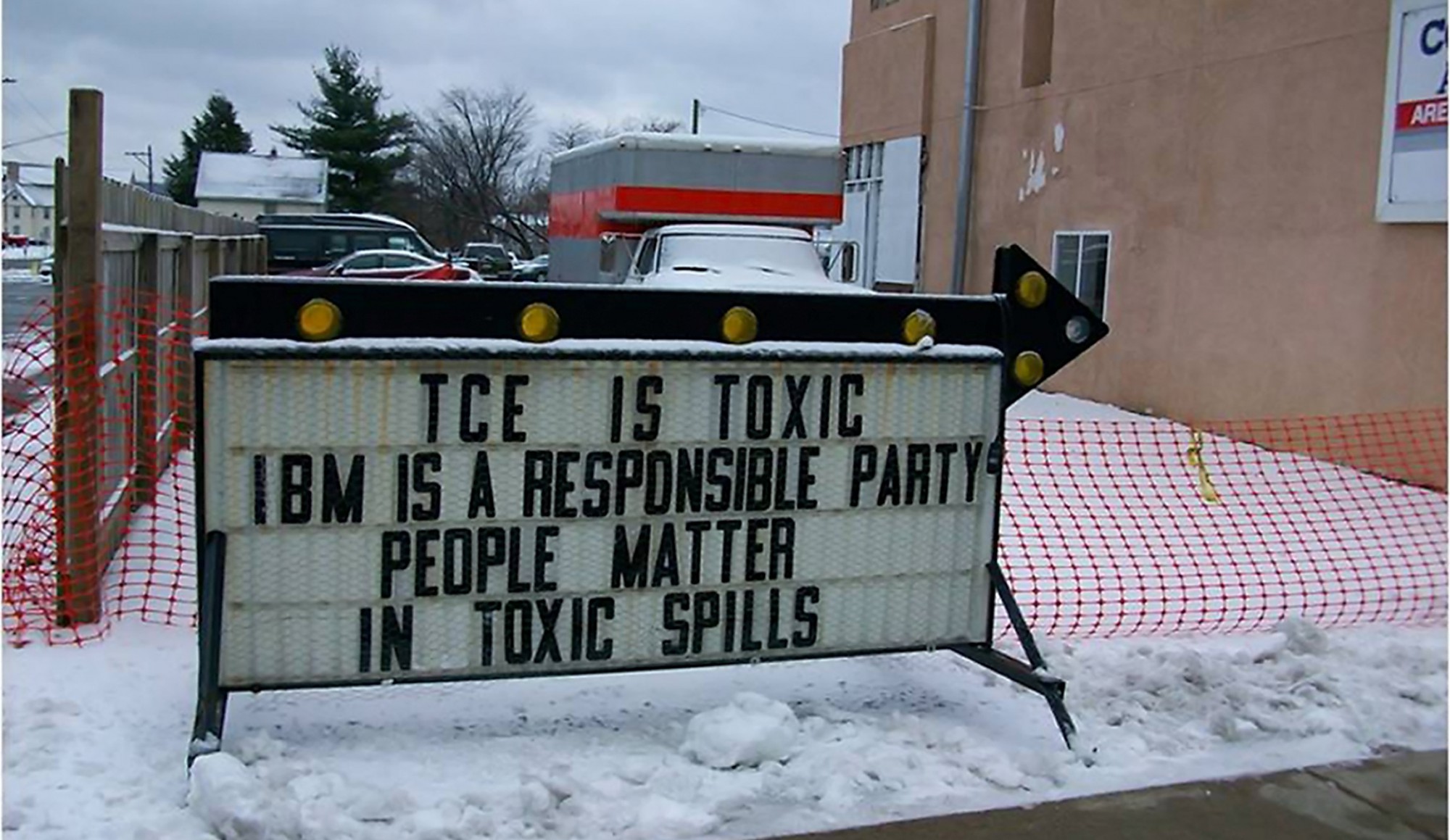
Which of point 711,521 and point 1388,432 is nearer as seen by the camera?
point 711,521

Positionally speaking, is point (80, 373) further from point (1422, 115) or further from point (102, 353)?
point (1422, 115)

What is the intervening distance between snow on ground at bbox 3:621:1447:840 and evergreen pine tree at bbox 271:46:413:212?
2550 inches

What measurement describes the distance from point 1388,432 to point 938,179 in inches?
406

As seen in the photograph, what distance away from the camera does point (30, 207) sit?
89.8 m

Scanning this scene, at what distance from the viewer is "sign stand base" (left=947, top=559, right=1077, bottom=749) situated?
4566 millimetres

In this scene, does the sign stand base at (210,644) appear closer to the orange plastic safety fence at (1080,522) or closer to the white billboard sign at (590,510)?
the white billboard sign at (590,510)

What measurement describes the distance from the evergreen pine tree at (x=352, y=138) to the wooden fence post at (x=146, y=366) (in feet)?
202

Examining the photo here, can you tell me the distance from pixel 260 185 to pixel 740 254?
47.9 m

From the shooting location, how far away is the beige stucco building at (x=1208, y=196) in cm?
1105

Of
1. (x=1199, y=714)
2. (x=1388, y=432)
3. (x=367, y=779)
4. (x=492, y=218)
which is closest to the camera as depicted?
(x=367, y=779)

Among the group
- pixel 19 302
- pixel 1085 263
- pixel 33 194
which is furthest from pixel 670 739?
pixel 33 194

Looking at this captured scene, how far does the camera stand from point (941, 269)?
65.7ft

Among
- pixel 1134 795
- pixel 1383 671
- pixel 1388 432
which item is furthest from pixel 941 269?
pixel 1134 795

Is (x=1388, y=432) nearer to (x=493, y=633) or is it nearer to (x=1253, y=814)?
(x=1253, y=814)
